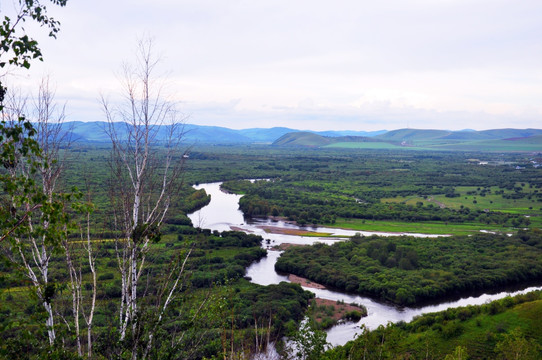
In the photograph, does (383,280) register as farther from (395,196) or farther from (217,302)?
(395,196)

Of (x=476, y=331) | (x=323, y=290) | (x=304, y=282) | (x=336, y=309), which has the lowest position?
(x=323, y=290)

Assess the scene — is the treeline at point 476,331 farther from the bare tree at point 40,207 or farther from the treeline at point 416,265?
the bare tree at point 40,207

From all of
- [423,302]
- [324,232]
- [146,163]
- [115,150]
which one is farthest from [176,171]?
[324,232]

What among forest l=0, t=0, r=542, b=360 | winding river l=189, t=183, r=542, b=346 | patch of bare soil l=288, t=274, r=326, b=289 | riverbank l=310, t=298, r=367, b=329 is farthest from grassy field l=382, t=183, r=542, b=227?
riverbank l=310, t=298, r=367, b=329

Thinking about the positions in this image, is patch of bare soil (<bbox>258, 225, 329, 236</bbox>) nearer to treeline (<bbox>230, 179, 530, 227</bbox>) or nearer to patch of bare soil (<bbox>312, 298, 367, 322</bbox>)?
treeline (<bbox>230, 179, 530, 227</bbox>)

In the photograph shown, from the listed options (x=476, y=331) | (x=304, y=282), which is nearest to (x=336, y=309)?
(x=304, y=282)

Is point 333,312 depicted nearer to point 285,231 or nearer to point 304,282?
point 304,282
